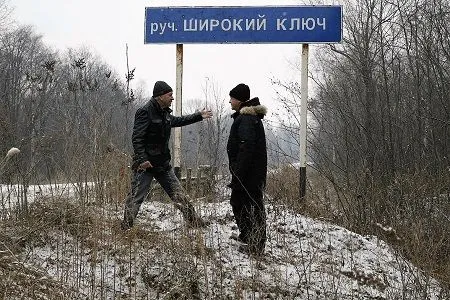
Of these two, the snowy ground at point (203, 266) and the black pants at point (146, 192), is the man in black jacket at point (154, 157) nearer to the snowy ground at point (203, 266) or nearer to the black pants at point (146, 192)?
the black pants at point (146, 192)

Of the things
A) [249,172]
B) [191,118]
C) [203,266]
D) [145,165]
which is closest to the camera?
[203,266]

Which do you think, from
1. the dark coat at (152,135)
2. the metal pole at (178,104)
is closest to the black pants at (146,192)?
the dark coat at (152,135)

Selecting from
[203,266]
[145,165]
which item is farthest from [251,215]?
[145,165]

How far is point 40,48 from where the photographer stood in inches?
1897

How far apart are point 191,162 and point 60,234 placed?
140 inches

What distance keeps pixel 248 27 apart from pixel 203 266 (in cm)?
385

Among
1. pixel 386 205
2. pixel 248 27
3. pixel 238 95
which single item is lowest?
pixel 386 205

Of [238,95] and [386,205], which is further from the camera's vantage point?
[386,205]

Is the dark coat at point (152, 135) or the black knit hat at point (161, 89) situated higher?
the black knit hat at point (161, 89)

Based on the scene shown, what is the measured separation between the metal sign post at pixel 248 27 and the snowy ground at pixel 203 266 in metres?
1.84

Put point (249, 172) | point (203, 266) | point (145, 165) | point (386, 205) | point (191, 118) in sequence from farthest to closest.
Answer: point (386, 205) < point (191, 118) < point (145, 165) < point (249, 172) < point (203, 266)

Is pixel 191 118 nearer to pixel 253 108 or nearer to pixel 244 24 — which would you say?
pixel 253 108

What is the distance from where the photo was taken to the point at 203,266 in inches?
172

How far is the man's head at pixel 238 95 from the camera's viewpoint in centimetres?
519
